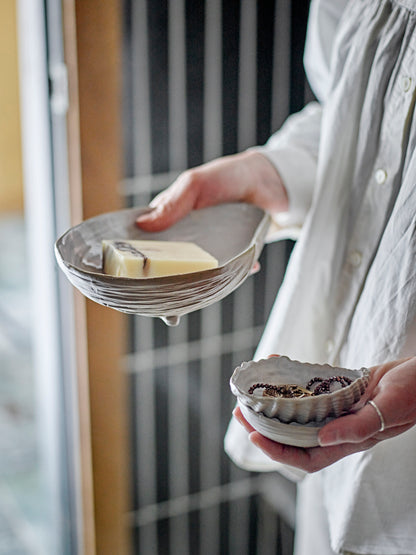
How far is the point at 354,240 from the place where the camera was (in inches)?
30.3

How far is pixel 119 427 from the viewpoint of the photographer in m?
1.48

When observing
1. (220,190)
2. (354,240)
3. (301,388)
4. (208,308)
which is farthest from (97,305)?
(301,388)

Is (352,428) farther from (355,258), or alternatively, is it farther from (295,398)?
(355,258)

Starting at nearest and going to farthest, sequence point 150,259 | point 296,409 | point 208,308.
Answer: point 296,409 < point 150,259 < point 208,308

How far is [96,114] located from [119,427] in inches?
23.0

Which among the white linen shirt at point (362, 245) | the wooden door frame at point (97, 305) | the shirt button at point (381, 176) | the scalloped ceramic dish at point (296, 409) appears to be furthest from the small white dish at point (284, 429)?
the wooden door frame at point (97, 305)


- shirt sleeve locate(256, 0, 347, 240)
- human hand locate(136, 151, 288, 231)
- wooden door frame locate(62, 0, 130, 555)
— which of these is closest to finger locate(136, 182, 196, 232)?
human hand locate(136, 151, 288, 231)

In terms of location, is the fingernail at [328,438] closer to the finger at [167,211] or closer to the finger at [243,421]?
the finger at [243,421]

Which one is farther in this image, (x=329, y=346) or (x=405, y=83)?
(x=329, y=346)

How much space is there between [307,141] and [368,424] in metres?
0.43

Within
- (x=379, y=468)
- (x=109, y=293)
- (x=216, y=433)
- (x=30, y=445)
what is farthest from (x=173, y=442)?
(x=109, y=293)

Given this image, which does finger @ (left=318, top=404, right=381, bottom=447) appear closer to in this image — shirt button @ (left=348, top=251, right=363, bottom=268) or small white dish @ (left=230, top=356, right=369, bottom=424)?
small white dish @ (left=230, top=356, right=369, bottom=424)

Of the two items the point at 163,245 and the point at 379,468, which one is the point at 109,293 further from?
the point at 379,468

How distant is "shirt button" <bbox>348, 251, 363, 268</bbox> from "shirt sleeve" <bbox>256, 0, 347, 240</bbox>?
114mm
